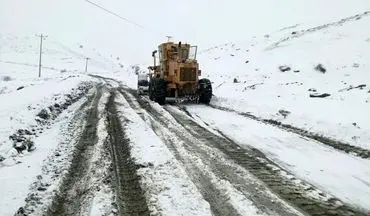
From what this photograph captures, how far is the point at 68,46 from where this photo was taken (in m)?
115

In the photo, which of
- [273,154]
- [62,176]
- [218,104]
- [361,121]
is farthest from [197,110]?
[62,176]

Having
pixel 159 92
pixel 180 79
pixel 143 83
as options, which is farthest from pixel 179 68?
pixel 143 83

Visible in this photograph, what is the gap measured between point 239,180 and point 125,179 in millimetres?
1841

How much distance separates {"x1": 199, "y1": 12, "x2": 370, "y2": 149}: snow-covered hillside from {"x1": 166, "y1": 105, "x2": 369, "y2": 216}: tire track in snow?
3.12 meters

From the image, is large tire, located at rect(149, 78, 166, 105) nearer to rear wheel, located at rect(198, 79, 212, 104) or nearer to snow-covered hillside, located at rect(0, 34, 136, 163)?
rear wheel, located at rect(198, 79, 212, 104)

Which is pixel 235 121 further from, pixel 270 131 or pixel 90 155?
pixel 90 155

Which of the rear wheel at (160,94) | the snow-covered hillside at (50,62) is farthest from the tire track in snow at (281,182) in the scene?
the snow-covered hillside at (50,62)

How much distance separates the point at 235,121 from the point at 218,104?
5904 mm

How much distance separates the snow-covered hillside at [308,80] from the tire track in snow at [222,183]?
3998 mm

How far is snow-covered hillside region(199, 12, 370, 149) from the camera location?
13.1m

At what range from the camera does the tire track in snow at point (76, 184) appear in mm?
5512

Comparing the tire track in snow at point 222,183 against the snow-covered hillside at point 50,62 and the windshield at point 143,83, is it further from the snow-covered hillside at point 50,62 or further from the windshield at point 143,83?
the snow-covered hillside at point 50,62

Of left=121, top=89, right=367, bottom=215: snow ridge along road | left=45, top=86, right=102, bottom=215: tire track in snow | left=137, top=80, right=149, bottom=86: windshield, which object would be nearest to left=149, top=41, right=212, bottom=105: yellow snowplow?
left=137, top=80, right=149, bottom=86: windshield

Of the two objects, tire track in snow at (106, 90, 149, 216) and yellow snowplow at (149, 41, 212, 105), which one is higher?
yellow snowplow at (149, 41, 212, 105)
